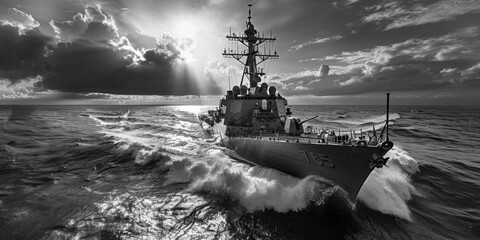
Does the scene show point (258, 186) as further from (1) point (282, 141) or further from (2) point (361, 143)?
(2) point (361, 143)

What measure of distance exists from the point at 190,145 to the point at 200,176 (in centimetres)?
813

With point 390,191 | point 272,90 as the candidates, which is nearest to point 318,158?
point 390,191

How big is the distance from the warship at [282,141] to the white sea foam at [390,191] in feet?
5.18

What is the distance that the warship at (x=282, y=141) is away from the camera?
302 inches

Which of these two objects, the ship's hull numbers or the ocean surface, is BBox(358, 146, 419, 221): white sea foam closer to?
the ocean surface

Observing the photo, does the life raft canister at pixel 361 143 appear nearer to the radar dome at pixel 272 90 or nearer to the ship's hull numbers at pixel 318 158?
the ship's hull numbers at pixel 318 158

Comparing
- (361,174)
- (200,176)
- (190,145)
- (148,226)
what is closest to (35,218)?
(148,226)

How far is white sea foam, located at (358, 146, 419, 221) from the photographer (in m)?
8.45

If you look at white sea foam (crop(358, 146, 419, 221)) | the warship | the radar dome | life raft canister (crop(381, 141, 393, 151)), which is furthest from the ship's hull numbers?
the radar dome

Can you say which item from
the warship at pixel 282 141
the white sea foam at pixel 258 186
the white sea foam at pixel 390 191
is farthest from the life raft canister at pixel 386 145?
the white sea foam at pixel 390 191

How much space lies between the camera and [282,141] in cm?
1006

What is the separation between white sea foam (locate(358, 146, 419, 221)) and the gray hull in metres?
1.54

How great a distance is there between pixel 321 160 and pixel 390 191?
3899mm

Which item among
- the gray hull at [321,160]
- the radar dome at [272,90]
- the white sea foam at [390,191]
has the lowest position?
the white sea foam at [390,191]
